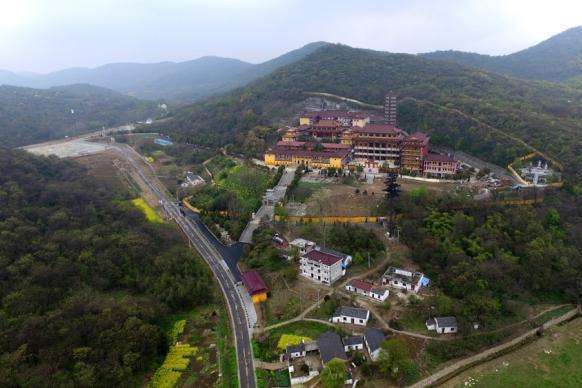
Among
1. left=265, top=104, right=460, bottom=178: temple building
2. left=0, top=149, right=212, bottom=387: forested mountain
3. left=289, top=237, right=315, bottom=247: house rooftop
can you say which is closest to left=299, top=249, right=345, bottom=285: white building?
left=289, top=237, right=315, bottom=247: house rooftop

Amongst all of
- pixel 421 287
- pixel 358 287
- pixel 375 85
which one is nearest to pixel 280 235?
pixel 358 287

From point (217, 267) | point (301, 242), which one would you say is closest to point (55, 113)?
point (217, 267)

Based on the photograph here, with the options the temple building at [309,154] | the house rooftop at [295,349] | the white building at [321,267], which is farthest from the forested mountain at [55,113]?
the house rooftop at [295,349]

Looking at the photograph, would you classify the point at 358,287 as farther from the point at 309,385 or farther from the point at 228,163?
the point at 228,163

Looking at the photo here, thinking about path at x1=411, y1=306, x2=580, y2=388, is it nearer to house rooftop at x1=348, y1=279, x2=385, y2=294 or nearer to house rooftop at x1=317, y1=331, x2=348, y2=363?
house rooftop at x1=317, y1=331, x2=348, y2=363

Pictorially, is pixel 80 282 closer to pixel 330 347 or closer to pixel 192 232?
pixel 192 232

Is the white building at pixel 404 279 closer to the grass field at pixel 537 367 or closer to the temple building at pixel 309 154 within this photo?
the grass field at pixel 537 367
